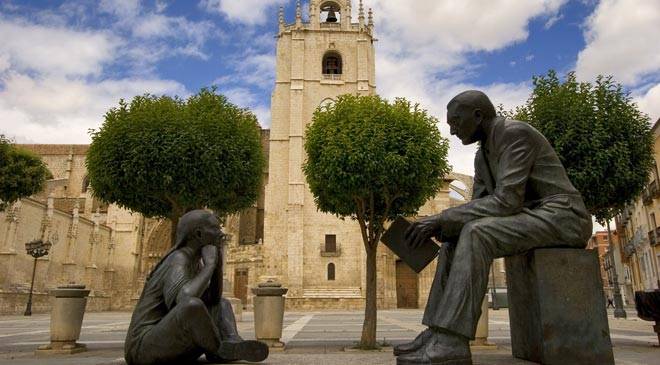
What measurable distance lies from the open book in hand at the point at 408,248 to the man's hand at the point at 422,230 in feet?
0.18

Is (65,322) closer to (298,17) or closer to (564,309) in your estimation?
(564,309)

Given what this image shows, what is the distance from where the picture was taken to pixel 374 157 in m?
9.92

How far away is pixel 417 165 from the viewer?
10133mm

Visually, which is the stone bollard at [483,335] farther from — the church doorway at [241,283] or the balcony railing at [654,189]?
the church doorway at [241,283]

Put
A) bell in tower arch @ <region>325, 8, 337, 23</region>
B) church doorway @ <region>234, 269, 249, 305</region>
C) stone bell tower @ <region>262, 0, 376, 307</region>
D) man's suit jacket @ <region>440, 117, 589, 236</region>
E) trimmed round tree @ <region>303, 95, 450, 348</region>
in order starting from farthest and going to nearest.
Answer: bell in tower arch @ <region>325, 8, 337, 23</region>, church doorway @ <region>234, 269, 249, 305</region>, stone bell tower @ <region>262, 0, 376, 307</region>, trimmed round tree @ <region>303, 95, 450, 348</region>, man's suit jacket @ <region>440, 117, 589, 236</region>

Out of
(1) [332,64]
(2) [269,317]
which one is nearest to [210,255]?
(2) [269,317]

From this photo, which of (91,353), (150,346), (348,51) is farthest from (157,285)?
(348,51)

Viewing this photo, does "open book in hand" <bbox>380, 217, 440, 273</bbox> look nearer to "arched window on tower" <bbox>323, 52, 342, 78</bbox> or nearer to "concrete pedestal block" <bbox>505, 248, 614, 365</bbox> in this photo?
"concrete pedestal block" <bbox>505, 248, 614, 365</bbox>

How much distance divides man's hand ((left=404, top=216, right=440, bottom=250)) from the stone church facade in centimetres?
2963

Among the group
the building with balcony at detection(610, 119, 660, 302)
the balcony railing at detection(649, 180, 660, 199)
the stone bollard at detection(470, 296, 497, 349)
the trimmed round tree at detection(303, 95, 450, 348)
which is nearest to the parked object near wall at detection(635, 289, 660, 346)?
the stone bollard at detection(470, 296, 497, 349)

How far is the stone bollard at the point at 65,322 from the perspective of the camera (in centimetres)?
833

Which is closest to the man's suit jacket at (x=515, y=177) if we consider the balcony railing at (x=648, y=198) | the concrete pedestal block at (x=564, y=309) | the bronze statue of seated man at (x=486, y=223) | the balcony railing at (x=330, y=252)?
the bronze statue of seated man at (x=486, y=223)

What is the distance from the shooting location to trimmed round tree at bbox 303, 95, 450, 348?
992 centimetres

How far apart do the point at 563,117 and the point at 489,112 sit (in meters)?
8.09
